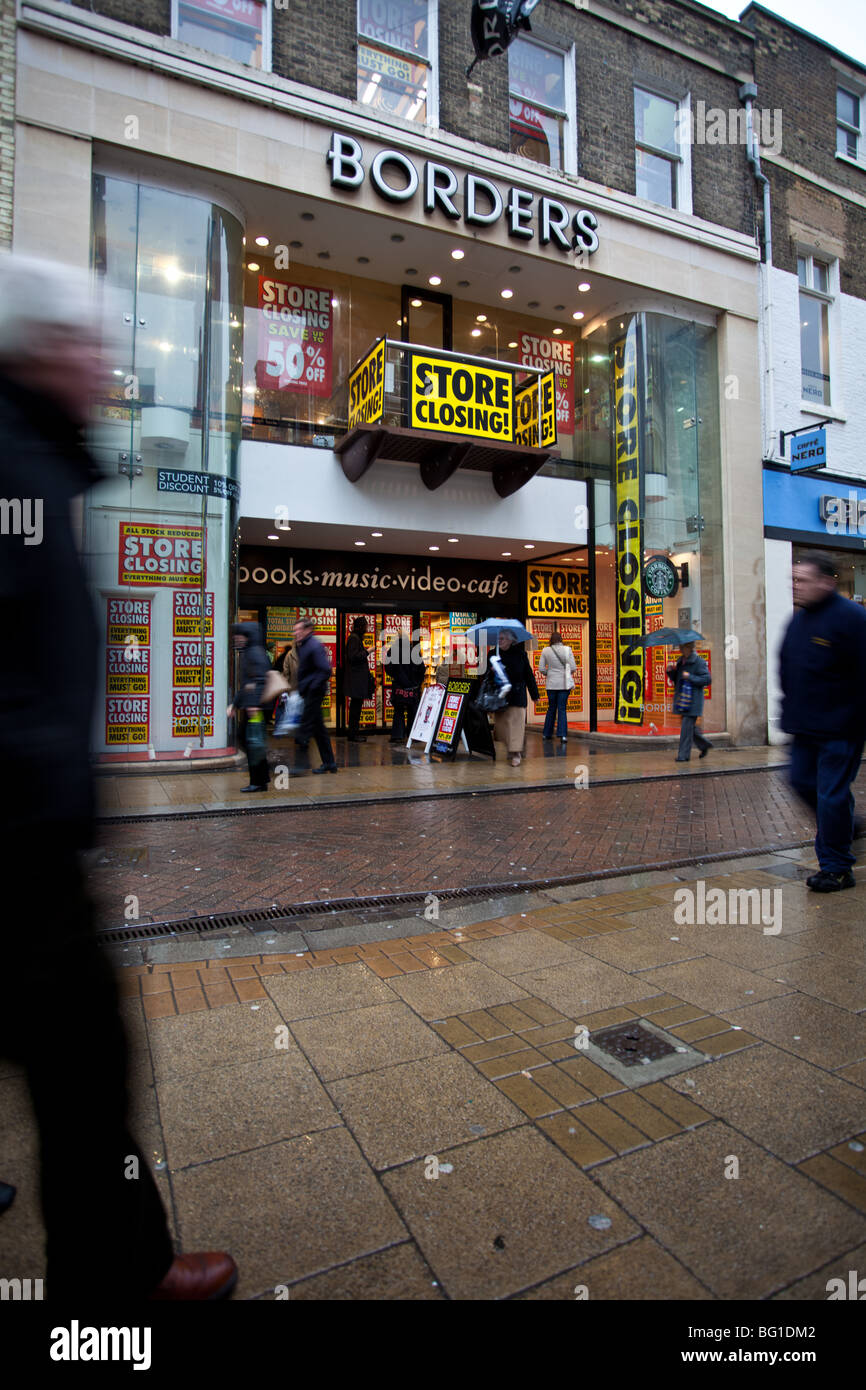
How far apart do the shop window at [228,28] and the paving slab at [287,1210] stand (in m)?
13.0

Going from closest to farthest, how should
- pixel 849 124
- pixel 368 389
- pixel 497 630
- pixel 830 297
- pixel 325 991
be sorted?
pixel 325 991
pixel 497 630
pixel 368 389
pixel 830 297
pixel 849 124

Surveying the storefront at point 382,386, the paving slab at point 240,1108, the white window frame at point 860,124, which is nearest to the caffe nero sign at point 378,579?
the storefront at point 382,386

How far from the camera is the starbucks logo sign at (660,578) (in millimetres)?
13734

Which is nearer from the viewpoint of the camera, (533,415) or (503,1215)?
(503,1215)

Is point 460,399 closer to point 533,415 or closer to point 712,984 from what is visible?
point 533,415

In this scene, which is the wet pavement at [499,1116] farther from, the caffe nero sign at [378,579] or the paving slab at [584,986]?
the caffe nero sign at [378,579]

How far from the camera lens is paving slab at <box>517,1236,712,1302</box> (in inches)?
66.5

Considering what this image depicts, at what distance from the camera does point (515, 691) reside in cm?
1052

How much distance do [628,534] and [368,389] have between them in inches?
211

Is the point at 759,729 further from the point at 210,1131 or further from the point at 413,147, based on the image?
the point at 210,1131

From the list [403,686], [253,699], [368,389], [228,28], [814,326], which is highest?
[228,28]

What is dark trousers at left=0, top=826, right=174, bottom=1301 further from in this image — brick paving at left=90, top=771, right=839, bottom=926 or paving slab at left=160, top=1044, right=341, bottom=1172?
brick paving at left=90, top=771, right=839, bottom=926

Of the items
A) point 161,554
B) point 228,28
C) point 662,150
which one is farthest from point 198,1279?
point 662,150

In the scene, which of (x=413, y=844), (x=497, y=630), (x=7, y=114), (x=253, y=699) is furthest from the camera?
(x=497, y=630)
